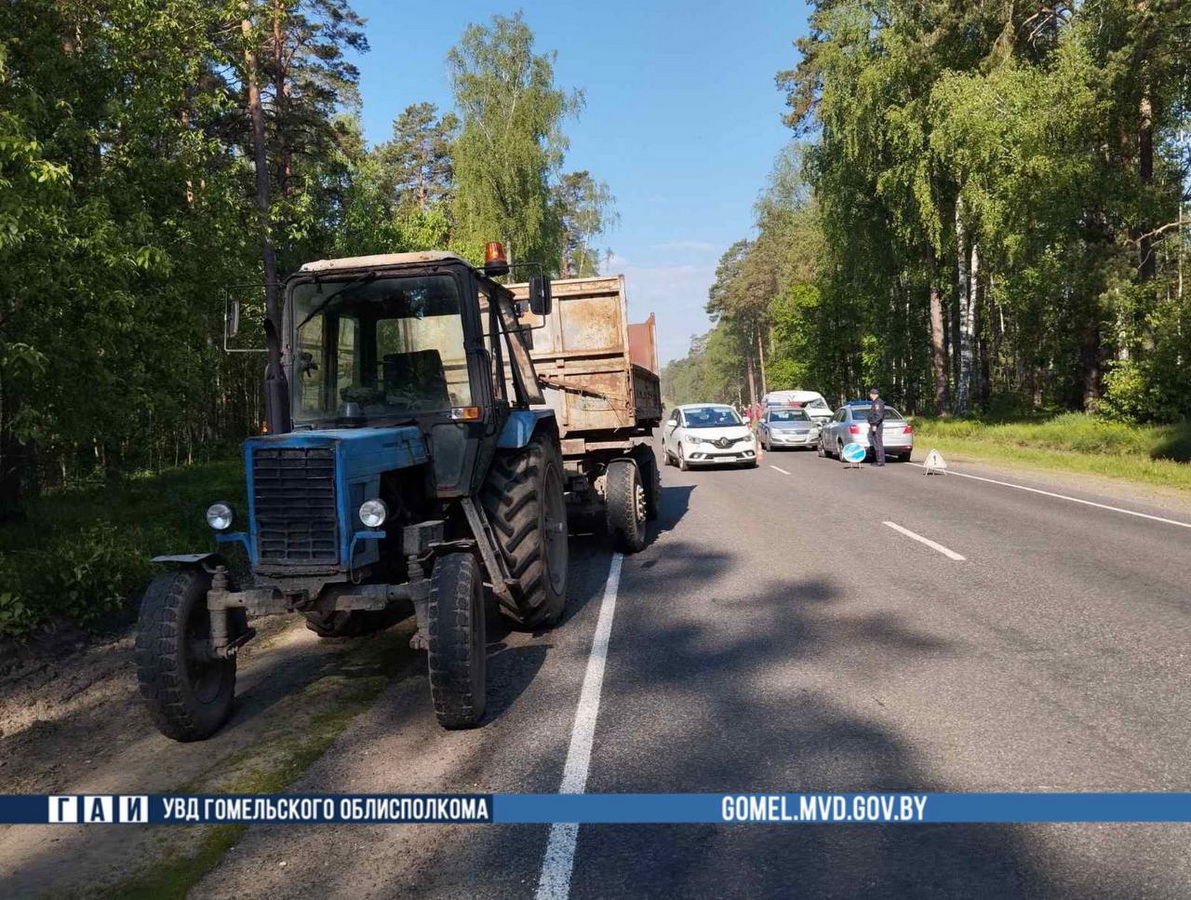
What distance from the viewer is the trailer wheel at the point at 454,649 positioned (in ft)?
15.3

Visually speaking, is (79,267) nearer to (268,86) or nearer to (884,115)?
(268,86)

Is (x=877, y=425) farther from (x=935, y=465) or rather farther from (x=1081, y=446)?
(x=1081, y=446)

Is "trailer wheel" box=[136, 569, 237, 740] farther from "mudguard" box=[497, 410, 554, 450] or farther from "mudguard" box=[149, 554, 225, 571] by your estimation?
"mudguard" box=[497, 410, 554, 450]

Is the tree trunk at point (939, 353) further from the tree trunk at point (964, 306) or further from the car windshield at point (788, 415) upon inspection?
the car windshield at point (788, 415)

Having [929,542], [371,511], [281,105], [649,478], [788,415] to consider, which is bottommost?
[929,542]

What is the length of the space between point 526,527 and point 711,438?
1506 centimetres

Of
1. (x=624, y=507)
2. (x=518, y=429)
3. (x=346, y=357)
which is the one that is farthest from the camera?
(x=624, y=507)

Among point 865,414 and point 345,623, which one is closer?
point 345,623

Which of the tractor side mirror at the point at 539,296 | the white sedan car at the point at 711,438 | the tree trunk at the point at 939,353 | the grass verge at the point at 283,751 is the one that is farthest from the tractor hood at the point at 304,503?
the tree trunk at the point at 939,353

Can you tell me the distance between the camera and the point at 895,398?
153ft

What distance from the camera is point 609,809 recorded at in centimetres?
384

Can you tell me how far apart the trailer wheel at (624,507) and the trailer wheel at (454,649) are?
487cm

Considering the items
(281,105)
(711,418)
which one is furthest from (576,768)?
(281,105)

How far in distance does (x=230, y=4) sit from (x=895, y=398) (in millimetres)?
41853
